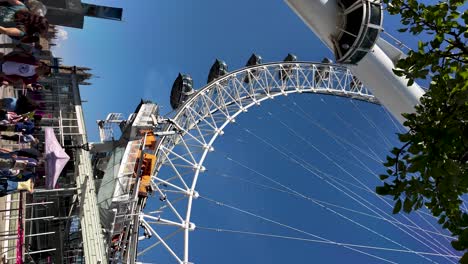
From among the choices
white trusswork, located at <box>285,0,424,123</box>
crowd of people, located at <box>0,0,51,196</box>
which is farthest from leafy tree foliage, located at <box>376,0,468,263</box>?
white trusswork, located at <box>285,0,424,123</box>

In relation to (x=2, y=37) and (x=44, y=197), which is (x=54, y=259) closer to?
(x=44, y=197)

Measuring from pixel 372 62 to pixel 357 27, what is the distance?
2223 mm

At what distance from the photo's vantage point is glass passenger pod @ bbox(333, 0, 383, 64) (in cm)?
2005

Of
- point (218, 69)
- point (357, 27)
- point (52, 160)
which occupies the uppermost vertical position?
point (357, 27)

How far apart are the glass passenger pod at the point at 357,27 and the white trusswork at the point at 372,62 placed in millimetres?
257

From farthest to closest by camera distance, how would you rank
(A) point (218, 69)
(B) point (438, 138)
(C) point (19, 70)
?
1. (A) point (218, 69)
2. (C) point (19, 70)
3. (B) point (438, 138)

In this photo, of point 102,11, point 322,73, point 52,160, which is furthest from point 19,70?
point 322,73

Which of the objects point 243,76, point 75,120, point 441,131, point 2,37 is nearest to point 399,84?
point 243,76

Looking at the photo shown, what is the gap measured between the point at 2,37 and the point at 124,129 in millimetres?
7035

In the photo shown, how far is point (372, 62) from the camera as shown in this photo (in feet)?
70.6

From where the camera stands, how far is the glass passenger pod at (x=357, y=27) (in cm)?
2005

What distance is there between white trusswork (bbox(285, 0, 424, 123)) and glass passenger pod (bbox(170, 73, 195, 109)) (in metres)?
11.4

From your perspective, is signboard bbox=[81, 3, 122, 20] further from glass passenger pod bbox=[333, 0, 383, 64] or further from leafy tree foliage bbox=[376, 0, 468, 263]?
leafy tree foliage bbox=[376, 0, 468, 263]

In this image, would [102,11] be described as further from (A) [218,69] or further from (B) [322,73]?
(B) [322,73]
